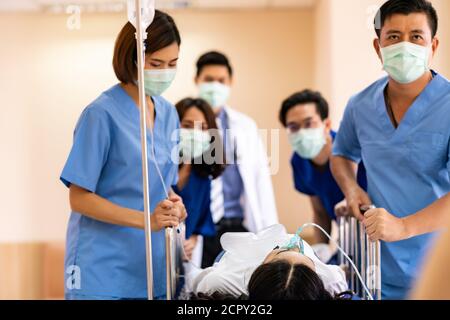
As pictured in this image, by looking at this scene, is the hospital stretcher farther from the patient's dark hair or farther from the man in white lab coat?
the man in white lab coat

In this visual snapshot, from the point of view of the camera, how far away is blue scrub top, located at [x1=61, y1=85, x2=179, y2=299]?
1.67 m

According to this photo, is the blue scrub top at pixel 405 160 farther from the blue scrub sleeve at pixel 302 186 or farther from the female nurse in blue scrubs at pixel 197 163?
the blue scrub sleeve at pixel 302 186

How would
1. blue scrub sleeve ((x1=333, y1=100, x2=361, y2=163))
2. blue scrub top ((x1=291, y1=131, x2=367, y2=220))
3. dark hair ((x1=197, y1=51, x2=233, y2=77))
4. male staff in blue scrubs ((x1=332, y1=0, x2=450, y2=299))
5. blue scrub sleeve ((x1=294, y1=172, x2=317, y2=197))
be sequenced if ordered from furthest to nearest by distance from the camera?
dark hair ((x1=197, y1=51, x2=233, y2=77)) < blue scrub sleeve ((x1=294, y1=172, x2=317, y2=197)) < blue scrub top ((x1=291, y1=131, x2=367, y2=220)) < blue scrub sleeve ((x1=333, y1=100, x2=361, y2=163)) < male staff in blue scrubs ((x1=332, y1=0, x2=450, y2=299))

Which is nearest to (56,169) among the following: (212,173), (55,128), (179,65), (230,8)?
(55,128)

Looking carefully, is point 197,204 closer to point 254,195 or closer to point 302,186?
point 302,186

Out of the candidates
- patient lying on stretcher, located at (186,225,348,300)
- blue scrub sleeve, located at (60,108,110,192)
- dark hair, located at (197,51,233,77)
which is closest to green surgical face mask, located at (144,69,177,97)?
blue scrub sleeve, located at (60,108,110,192)

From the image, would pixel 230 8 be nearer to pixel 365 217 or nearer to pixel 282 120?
pixel 282 120

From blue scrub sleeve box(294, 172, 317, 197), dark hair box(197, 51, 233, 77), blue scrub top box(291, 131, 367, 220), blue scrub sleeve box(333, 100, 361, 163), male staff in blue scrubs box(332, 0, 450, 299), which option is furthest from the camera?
dark hair box(197, 51, 233, 77)

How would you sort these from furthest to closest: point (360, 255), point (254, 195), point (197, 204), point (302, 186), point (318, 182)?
point (254, 195), point (302, 186), point (318, 182), point (197, 204), point (360, 255)

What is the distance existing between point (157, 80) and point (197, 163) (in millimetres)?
415

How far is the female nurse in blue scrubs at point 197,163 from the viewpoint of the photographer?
1.91m

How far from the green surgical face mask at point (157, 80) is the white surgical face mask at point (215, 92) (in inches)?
46.9

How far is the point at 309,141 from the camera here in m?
2.20

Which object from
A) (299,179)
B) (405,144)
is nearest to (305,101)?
(299,179)
